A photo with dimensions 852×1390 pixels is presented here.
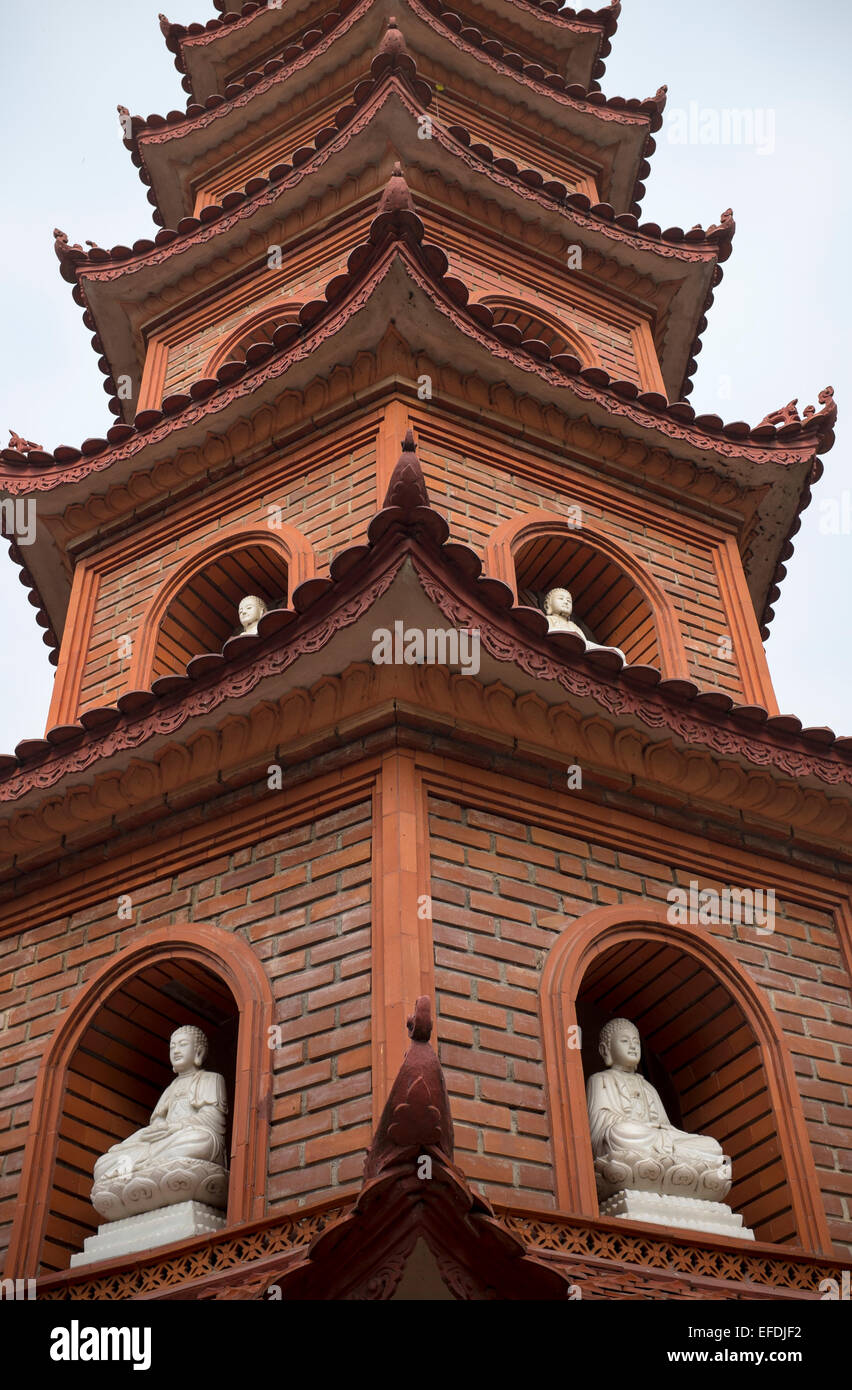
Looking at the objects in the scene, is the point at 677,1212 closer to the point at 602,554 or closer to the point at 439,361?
the point at 602,554

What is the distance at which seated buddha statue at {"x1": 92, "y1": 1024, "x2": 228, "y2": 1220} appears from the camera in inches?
309

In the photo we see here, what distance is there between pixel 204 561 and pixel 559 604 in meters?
3.10

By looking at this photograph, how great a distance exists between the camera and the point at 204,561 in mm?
12094

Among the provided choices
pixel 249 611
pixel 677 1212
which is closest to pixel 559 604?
pixel 249 611

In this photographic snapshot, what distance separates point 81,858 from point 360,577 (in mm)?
3017

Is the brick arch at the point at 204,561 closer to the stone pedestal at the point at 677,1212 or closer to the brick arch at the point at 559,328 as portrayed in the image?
the brick arch at the point at 559,328

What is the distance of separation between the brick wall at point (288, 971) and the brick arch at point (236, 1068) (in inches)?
3.4

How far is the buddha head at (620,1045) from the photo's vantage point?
8523 mm

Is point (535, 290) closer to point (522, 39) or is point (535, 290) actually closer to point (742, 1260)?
point (522, 39)

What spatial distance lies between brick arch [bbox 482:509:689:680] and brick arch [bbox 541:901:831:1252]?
317cm

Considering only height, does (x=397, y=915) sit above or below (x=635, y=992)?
below
